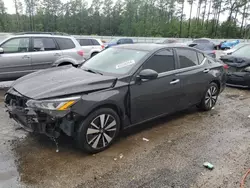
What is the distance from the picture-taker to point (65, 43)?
302 inches

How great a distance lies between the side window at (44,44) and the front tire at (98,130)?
4668 mm

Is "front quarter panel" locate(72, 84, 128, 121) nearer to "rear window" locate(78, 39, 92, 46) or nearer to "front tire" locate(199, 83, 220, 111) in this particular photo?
"front tire" locate(199, 83, 220, 111)

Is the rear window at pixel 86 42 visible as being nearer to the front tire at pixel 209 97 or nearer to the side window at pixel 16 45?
the side window at pixel 16 45

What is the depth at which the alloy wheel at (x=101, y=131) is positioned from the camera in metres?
3.36

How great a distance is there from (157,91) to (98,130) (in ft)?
4.17

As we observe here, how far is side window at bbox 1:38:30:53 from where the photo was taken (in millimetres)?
6732

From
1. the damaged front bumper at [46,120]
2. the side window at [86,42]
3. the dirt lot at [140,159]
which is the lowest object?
the dirt lot at [140,159]

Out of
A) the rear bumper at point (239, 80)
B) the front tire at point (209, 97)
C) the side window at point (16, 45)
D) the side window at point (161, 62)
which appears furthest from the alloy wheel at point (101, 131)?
the rear bumper at point (239, 80)

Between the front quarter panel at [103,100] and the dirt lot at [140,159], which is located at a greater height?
the front quarter panel at [103,100]

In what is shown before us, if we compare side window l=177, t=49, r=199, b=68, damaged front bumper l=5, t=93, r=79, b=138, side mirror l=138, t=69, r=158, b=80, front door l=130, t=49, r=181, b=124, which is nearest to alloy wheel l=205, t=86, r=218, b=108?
side window l=177, t=49, r=199, b=68

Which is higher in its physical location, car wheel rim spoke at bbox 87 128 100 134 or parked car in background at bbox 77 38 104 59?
parked car in background at bbox 77 38 104 59

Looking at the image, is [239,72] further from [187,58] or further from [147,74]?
[147,74]

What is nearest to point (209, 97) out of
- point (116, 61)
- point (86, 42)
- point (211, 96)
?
point (211, 96)

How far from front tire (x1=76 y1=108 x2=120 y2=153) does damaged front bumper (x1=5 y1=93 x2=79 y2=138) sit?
0.50 ft
